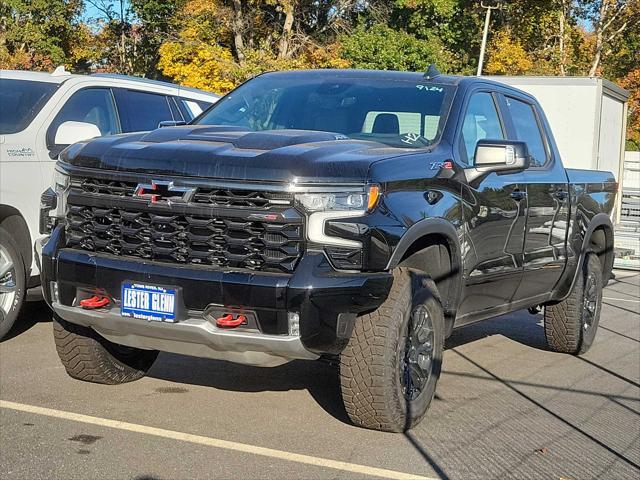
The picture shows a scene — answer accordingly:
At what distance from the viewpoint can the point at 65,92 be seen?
7.95 meters

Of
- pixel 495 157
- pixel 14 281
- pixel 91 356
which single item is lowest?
pixel 91 356

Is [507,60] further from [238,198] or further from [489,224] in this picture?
[238,198]

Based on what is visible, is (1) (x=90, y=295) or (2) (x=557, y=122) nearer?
(1) (x=90, y=295)

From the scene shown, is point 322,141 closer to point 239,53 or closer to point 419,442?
point 419,442

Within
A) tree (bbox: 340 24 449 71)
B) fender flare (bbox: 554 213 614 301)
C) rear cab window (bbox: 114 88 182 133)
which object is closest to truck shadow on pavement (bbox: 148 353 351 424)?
fender flare (bbox: 554 213 614 301)

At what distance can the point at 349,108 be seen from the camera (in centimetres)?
621

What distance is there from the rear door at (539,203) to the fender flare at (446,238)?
1186 mm

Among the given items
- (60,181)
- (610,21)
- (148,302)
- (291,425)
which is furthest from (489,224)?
(610,21)

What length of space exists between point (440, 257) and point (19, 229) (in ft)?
10.8

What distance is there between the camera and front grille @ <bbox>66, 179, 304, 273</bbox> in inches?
188

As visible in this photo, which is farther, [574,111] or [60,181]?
[574,111]

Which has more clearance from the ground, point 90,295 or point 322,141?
point 322,141

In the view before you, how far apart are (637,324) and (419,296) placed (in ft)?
18.6

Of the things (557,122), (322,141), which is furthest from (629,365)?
(557,122)
